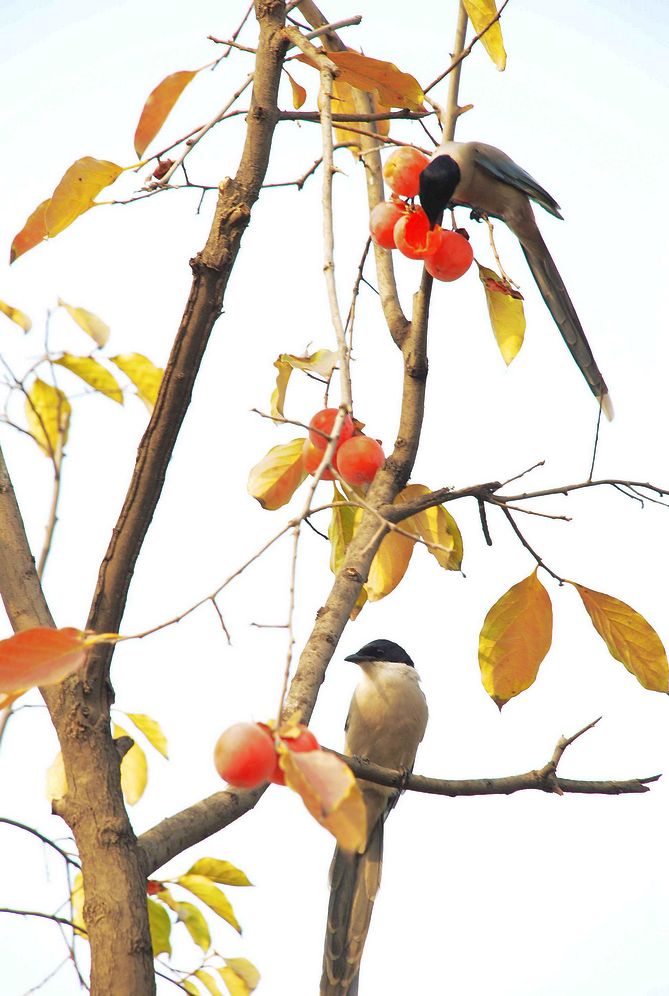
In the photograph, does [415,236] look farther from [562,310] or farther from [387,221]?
[562,310]

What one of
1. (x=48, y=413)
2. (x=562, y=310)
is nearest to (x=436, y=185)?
(x=562, y=310)

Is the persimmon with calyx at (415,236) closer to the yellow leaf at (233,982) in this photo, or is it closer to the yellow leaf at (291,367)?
the yellow leaf at (291,367)

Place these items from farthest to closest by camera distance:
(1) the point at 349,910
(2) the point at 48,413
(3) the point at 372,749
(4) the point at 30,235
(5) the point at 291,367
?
(3) the point at 372,749 → (1) the point at 349,910 → (2) the point at 48,413 → (5) the point at 291,367 → (4) the point at 30,235

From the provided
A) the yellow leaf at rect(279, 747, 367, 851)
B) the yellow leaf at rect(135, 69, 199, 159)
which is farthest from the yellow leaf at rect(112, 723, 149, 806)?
the yellow leaf at rect(279, 747, 367, 851)

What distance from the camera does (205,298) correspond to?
1.62m

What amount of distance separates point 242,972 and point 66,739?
2.96 ft

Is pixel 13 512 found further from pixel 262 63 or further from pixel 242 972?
pixel 242 972

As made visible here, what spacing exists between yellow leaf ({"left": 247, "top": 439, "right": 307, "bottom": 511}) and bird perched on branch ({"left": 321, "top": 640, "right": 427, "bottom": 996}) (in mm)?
1606

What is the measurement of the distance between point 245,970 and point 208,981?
84 mm

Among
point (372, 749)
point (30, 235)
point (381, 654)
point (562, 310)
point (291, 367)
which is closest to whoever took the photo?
point (30, 235)

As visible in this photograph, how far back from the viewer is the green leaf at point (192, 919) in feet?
7.07

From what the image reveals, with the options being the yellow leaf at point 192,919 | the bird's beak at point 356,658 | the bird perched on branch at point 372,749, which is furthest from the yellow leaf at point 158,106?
the bird's beak at point 356,658

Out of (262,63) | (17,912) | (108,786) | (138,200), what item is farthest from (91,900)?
(262,63)

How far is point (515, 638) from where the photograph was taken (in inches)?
79.5
